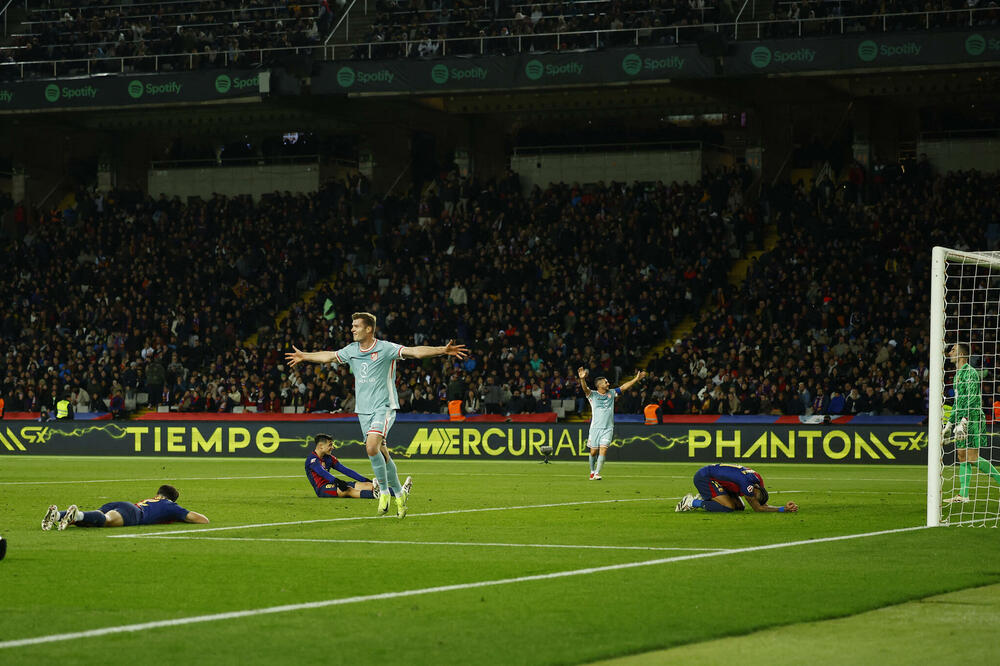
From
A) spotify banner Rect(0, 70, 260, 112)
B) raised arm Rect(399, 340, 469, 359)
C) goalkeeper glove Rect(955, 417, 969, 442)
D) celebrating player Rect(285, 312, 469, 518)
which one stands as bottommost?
goalkeeper glove Rect(955, 417, 969, 442)

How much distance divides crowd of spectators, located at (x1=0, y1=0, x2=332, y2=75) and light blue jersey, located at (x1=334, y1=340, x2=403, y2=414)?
31.6 m

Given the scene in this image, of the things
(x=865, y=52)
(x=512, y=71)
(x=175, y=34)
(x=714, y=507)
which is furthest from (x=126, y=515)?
(x=175, y=34)

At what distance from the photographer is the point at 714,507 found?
17469 millimetres

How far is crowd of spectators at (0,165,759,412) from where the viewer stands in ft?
131

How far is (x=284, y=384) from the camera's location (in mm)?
41500

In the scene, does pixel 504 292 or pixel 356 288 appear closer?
pixel 504 292

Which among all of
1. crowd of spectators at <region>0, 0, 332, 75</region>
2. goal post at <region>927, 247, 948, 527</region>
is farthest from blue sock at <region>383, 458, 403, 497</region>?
crowd of spectators at <region>0, 0, 332, 75</region>

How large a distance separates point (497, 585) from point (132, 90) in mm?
40257

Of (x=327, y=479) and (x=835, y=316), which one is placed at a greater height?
(x=835, y=316)

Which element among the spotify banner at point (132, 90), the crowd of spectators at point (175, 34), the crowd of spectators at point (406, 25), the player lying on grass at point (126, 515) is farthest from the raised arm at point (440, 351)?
the crowd of spectators at point (175, 34)

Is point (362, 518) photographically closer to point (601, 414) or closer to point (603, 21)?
point (601, 414)

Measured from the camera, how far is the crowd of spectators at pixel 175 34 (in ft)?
156

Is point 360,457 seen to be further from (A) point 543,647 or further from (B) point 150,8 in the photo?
(A) point 543,647

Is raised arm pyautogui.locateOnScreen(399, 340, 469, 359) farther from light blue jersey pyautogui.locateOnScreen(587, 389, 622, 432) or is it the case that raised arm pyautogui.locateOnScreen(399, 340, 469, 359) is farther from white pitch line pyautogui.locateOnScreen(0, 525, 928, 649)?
light blue jersey pyautogui.locateOnScreen(587, 389, 622, 432)
